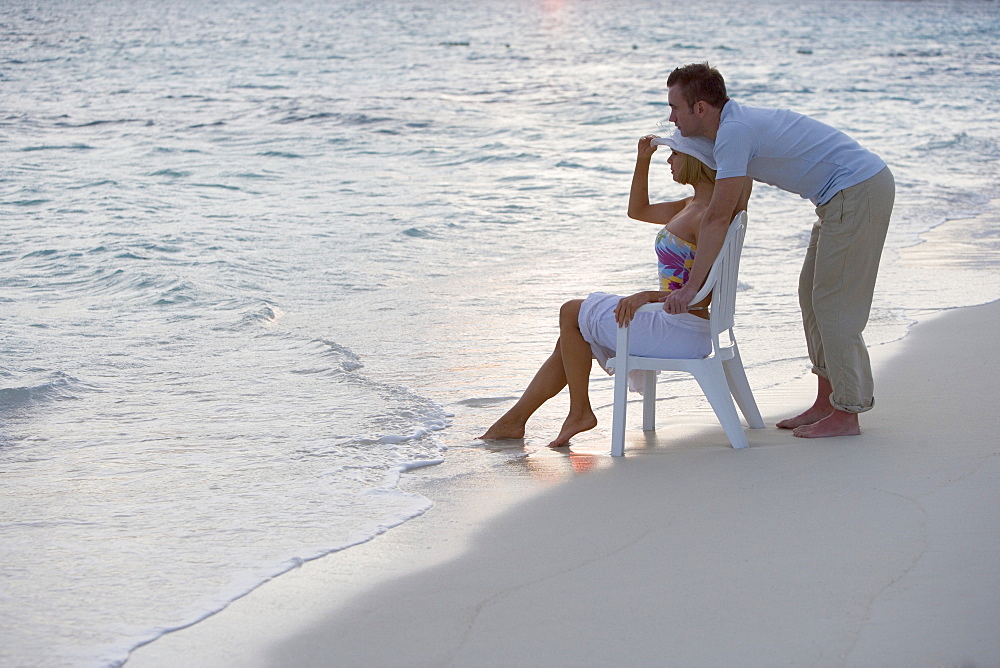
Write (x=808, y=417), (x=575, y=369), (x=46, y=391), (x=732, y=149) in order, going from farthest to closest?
(x=46, y=391), (x=808, y=417), (x=575, y=369), (x=732, y=149)

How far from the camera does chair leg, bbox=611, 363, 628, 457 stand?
151 inches

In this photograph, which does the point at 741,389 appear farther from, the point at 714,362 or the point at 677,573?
the point at 677,573

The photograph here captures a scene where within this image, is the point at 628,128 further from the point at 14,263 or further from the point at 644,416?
the point at 644,416

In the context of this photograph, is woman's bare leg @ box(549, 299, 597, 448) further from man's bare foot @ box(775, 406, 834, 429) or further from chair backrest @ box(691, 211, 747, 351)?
man's bare foot @ box(775, 406, 834, 429)

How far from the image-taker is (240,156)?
48.6 ft

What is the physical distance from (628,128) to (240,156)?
24.3 feet

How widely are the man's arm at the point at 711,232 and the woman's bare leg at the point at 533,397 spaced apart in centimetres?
59

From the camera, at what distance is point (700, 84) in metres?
3.60

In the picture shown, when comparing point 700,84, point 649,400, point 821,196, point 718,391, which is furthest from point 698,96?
point 649,400

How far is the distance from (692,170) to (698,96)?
11.8 inches

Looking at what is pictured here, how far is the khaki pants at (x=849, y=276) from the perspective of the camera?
12.3ft

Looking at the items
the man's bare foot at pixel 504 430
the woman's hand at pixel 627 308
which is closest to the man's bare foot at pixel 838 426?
the woman's hand at pixel 627 308

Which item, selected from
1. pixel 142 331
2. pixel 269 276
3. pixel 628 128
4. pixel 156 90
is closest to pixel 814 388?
pixel 142 331

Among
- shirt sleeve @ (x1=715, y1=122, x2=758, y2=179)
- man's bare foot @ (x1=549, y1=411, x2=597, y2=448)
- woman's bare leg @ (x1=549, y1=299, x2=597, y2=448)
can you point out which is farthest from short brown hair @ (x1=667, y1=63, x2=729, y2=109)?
man's bare foot @ (x1=549, y1=411, x2=597, y2=448)
